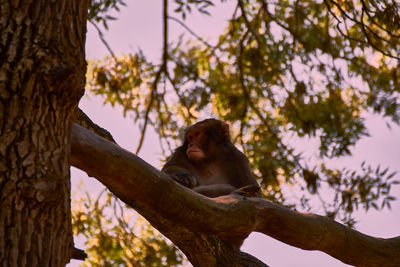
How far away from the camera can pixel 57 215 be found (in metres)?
2.82

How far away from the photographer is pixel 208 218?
3846mm

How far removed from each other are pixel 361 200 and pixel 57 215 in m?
5.46

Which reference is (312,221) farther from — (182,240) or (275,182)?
(275,182)

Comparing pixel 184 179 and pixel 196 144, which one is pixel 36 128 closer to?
pixel 184 179

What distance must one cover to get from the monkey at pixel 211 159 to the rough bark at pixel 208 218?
1.35 meters

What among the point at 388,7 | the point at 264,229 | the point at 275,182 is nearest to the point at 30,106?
the point at 264,229

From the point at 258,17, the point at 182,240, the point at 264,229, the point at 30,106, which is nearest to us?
the point at 30,106

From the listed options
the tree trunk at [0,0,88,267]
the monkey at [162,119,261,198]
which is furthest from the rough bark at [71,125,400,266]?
the monkey at [162,119,261,198]

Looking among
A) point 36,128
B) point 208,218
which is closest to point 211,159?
point 208,218

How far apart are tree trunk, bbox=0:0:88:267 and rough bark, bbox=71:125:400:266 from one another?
583 millimetres

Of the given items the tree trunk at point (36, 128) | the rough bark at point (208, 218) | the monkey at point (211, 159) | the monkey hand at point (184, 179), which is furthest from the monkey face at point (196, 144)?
the tree trunk at point (36, 128)

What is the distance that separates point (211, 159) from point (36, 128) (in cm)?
392

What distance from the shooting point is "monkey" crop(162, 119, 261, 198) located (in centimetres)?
639

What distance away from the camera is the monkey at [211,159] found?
21.0ft
